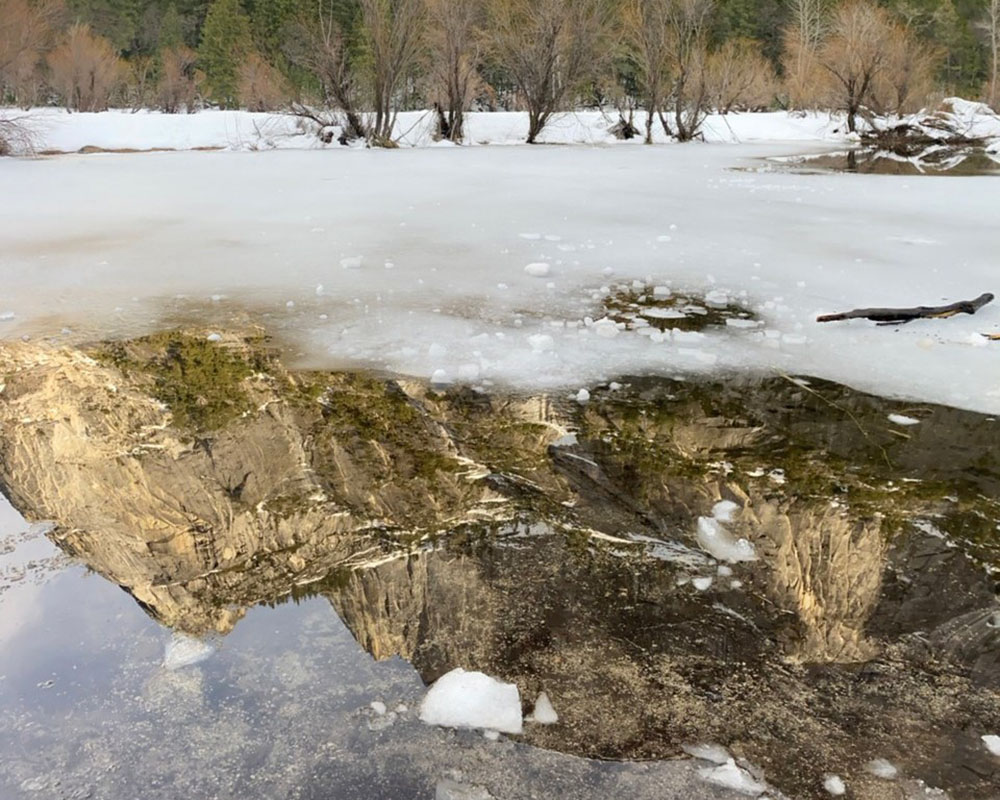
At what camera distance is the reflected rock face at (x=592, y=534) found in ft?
6.10

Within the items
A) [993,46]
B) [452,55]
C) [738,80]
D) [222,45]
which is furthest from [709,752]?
[993,46]

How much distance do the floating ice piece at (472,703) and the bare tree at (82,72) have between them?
32.1 meters

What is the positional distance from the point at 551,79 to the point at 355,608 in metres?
20.3

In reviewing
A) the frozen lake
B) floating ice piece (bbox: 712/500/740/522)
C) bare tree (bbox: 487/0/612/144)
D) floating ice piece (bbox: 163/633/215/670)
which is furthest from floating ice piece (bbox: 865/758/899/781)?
bare tree (bbox: 487/0/612/144)

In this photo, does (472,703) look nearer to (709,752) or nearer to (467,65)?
(709,752)

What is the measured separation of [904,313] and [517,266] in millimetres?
2517

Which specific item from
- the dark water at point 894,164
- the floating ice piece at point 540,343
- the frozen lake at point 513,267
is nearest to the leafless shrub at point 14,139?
the frozen lake at point 513,267

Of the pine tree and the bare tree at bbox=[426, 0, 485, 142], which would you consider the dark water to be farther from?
the pine tree

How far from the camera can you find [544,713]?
180 cm

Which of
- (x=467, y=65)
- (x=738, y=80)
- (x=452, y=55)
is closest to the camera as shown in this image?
(x=452, y=55)

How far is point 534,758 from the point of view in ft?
5.48

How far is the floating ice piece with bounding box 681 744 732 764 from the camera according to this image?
1.67 meters

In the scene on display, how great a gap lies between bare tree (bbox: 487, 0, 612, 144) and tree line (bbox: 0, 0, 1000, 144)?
3 centimetres

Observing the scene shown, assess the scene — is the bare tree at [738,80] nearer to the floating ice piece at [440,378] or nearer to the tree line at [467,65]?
the tree line at [467,65]
